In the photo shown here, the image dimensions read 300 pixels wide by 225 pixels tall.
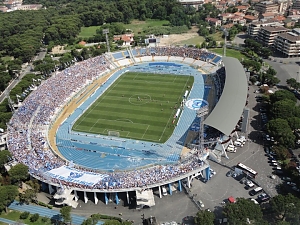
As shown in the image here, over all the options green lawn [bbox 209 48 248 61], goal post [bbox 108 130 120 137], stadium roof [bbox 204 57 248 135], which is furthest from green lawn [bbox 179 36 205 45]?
goal post [bbox 108 130 120 137]

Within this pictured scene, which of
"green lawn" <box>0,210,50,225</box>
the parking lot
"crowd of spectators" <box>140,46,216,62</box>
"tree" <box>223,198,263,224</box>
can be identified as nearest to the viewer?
"tree" <box>223,198,263,224</box>

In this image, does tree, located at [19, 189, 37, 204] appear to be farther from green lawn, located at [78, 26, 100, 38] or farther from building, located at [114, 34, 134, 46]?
green lawn, located at [78, 26, 100, 38]

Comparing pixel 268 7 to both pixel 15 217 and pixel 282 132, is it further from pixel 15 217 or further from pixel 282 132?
pixel 15 217

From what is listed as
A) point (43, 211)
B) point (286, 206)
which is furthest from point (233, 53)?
point (43, 211)

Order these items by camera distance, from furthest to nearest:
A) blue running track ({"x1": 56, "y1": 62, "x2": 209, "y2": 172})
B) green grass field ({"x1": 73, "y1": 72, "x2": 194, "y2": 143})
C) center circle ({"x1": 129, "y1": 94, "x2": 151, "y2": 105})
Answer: center circle ({"x1": 129, "y1": 94, "x2": 151, "y2": 105}), green grass field ({"x1": 73, "y1": 72, "x2": 194, "y2": 143}), blue running track ({"x1": 56, "y1": 62, "x2": 209, "y2": 172})

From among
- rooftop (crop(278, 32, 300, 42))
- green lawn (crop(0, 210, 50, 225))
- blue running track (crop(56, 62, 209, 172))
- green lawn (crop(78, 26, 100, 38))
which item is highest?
rooftop (crop(278, 32, 300, 42))

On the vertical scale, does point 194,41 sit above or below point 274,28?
below

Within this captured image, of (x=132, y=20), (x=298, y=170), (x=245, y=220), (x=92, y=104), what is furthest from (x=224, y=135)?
(x=132, y=20)

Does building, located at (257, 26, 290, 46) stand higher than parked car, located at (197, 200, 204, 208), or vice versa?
building, located at (257, 26, 290, 46)
